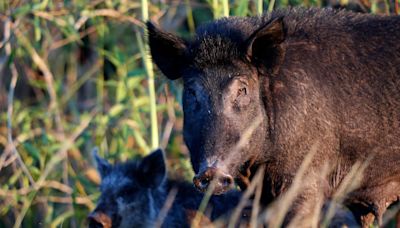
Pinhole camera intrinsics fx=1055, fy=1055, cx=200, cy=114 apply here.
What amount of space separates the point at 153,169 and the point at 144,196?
0.32 meters

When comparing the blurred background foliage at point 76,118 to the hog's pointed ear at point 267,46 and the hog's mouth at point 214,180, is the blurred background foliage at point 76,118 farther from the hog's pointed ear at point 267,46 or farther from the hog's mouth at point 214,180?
the hog's mouth at point 214,180

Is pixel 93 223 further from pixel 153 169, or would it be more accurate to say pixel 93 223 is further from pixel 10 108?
pixel 10 108

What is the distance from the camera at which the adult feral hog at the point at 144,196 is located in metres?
8.27

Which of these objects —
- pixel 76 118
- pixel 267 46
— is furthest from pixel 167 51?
pixel 76 118

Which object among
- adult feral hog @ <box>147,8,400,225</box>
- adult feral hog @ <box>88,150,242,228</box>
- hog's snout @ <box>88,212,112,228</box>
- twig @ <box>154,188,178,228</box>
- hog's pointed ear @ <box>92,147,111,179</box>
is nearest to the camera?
adult feral hog @ <box>147,8,400,225</box>

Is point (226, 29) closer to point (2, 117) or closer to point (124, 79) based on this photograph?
point (124, 79)

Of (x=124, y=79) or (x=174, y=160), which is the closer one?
(x=124, y=79)

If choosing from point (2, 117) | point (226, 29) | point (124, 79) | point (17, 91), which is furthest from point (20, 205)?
point (226, 29)

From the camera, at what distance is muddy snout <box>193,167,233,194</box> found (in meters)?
6.08

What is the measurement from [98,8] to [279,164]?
410 cm

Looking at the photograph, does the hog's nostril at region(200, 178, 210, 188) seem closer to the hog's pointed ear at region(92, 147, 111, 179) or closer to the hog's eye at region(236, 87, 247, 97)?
the hog's eye at region(236, 87, 247, 97)

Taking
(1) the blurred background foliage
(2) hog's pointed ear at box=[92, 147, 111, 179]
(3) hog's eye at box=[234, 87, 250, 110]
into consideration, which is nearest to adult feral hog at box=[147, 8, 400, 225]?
(3) hog's eye at box=[234, 87, 250, 110]

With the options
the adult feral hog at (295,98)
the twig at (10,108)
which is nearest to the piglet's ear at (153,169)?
the twig at (10,108)

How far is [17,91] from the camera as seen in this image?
1267 centimetres
